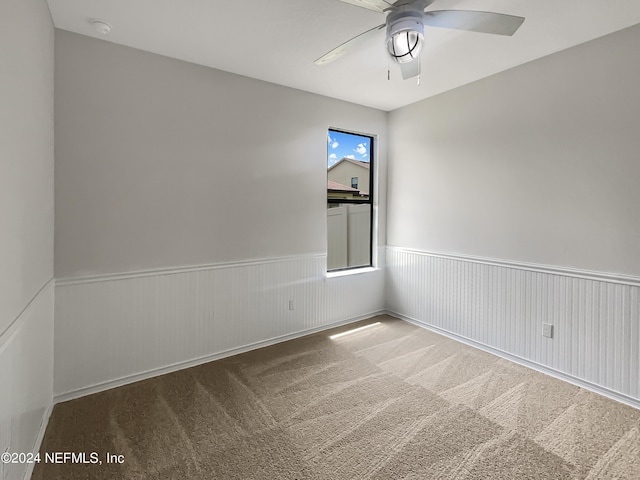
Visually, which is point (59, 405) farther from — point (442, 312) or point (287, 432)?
point (442, 312)

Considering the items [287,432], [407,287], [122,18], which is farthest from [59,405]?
[407,287]

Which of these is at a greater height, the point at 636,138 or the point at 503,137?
the point at 503,137

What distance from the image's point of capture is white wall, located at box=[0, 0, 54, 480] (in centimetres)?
Result: 131

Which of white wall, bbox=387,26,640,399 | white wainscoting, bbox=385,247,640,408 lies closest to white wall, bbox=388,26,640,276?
white wall, bbox=387,26,640,399

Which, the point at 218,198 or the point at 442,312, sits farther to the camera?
the point at 442,312

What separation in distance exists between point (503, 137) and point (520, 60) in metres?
0.63

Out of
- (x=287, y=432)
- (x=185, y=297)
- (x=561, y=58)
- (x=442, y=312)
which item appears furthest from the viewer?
(x=442, y=312)

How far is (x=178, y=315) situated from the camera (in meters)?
2.83

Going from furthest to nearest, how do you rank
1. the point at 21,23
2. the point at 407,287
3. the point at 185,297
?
1. the point at 407,287
2. the point at 185,297
3. the point at 21,23

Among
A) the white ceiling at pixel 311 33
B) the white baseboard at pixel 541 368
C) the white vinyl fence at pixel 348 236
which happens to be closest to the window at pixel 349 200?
the white vinyl fence at pixel 348 236

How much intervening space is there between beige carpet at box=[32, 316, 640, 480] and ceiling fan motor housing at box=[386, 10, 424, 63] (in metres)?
2.28

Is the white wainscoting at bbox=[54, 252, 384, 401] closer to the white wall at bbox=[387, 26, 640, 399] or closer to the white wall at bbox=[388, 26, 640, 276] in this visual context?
the white wall at bbox=[387, 26, 640, 399]

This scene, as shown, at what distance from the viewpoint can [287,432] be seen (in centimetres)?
204

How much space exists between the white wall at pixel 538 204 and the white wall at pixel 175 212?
1257 mm
